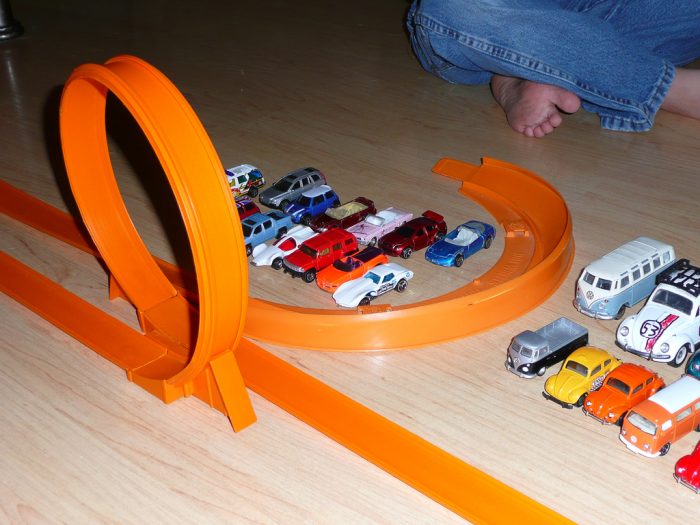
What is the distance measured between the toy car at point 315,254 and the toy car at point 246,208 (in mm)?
170

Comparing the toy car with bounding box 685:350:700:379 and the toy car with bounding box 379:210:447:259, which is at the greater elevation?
the toy car with bounding box 685:350:700:379

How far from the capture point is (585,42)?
1.74m

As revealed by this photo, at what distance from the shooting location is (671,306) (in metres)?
1.19

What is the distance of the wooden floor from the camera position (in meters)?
0.98

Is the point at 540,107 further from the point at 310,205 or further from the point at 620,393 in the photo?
the point at 620,393

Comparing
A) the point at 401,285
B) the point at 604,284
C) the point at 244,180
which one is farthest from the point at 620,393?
the point at 244,180

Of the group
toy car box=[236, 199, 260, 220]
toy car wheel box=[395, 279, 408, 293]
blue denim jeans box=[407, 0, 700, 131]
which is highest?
blue denim jeans box=[407, 0, 700, 131]

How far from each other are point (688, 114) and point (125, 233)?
120 centimetres

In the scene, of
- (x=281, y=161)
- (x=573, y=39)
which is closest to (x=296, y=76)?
(x=281, y=161)

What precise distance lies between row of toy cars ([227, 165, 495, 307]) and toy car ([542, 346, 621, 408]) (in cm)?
29

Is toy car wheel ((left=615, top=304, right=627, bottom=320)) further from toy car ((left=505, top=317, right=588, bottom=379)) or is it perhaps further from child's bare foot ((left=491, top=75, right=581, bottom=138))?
child's bare foot ((left=491, top=75, right=581, bottom=138))

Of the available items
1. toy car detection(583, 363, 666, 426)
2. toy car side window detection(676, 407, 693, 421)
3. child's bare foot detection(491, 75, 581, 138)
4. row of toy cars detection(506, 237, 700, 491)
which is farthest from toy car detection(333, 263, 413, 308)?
child's bare foot detection(491, 75, 581, 138)

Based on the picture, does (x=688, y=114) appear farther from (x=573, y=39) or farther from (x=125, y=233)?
Answer: (x=125, y=233)

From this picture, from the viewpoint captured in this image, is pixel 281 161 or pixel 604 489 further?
pixel 281 161
